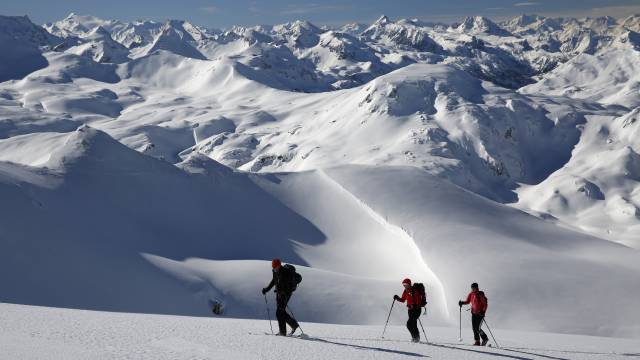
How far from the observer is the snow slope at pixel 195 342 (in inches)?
434

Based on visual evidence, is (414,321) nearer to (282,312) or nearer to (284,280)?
(282,312)

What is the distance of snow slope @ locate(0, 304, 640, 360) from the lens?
434 inches

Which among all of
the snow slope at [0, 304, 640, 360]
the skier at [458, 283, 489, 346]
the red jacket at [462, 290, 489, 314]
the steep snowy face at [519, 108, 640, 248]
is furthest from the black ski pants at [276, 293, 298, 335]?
the steep snowy face at [519, 108, 640, 248]

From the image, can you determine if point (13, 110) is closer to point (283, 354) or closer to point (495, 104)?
point (495, 104)

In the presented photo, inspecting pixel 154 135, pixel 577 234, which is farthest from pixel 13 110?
pixel 577 234

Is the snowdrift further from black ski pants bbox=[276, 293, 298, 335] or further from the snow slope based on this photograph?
Answer: black ski pants bbox=[276, 293, 298, 335]

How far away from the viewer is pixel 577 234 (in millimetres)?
46875

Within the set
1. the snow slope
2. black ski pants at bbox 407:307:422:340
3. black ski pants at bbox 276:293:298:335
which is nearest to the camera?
the snow slope

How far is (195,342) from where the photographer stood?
12.3m

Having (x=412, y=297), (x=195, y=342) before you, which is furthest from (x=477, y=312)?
(x=195, y=342)

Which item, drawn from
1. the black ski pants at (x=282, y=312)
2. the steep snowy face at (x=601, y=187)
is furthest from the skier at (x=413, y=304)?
the steep snowy face at (x=601, y=187)

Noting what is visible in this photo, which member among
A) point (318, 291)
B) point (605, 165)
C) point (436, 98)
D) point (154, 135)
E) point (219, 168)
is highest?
point (436, 98)

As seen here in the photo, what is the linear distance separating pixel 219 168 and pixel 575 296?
38833 millimetres

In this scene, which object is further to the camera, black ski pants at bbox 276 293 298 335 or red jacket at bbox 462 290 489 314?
red jacket at bbox 462 290 489 314
